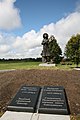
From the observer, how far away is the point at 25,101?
8938mm

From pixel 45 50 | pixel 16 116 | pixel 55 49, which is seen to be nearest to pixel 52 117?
pixel 16 116

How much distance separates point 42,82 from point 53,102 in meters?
2.92

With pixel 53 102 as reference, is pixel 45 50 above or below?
above

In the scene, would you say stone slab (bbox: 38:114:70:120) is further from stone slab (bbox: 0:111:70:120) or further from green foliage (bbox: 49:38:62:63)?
green foliage (bbox: 49:38:62:63)

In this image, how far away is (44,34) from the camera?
84.7 ft

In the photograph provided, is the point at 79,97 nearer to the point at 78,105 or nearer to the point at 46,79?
the point at 78,105

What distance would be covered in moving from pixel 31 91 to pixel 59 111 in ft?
6.72

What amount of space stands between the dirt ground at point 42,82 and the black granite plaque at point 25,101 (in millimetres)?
655

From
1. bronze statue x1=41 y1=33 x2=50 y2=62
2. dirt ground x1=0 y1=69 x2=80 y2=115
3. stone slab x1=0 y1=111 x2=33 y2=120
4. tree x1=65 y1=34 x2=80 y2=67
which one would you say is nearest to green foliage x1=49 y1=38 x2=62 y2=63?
tree x1=65 y1=34 x2=80 y2=67

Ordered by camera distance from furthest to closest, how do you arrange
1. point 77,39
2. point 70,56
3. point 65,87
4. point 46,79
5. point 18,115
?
point 77,39, point 70,56, point 46,79, point 65,87, point 18,115

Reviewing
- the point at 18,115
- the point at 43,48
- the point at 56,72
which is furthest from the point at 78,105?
the point at 43,48

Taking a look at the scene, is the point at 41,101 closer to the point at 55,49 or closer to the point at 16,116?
the point at 16,116

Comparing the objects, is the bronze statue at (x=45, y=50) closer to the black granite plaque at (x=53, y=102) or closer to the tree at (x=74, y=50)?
the black granite plaque at (x=53, y=102)

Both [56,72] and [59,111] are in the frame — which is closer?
[59,111]
